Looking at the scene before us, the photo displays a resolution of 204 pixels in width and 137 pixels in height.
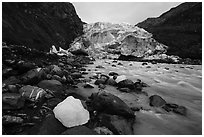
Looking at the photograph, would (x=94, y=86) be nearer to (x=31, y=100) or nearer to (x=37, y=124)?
(x=31, y=100)

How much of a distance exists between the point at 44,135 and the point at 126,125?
1.34 metres

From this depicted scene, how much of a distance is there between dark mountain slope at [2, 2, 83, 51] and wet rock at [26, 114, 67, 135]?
917 centimetres

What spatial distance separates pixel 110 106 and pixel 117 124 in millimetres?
519

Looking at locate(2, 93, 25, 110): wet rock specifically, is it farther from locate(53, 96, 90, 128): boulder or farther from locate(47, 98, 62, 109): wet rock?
locate(53, 96, 90, 128): boulder

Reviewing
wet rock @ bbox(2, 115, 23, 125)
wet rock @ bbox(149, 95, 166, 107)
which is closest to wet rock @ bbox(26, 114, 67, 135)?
wet rock @ bbox(2, 115, 23, 125)

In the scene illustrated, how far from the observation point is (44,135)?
2816 millimetres

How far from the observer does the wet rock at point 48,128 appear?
2.93 m

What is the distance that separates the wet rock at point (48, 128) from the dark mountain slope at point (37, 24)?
917 centimetres

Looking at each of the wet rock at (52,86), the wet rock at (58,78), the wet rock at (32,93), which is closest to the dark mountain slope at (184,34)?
Result: the wet rock at (58,78)

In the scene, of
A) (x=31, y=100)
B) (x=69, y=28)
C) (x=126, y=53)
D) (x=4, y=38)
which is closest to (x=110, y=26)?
(x=69, y=28)

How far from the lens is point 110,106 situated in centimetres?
376

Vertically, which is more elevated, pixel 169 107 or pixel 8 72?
pixel 8 72

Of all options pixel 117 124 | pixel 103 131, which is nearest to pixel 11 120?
pixel 103 131

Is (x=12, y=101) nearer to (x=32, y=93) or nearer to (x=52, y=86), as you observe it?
(x=32, y=93)
